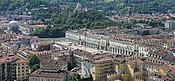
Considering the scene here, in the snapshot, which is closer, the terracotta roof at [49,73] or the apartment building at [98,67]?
the terracotta roof at [49,73]

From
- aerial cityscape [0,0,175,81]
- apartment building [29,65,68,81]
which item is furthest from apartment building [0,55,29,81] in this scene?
apartment building [29,65,68,81]

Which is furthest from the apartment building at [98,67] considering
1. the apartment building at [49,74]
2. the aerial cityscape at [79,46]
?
the apartment building at [49,74]

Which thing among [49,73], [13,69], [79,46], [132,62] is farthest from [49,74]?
[79,46]

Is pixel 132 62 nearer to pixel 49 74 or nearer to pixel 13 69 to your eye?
pixel 49 74

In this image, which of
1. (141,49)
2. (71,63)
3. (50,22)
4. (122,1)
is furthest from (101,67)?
(122,1)

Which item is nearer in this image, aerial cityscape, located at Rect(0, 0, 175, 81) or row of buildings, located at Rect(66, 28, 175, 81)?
row of buildings, located at Rect(66, 28, 175, 81)

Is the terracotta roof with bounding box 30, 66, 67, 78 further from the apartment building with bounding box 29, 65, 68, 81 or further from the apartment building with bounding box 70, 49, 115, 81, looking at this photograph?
the apartment building with bounding box 70, 49, 115, 81

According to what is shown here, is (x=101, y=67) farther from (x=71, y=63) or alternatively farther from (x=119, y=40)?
(x=119, y=40)

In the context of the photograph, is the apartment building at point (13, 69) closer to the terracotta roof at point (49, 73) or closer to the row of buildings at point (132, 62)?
the terracotta roof at point (49, 73)
